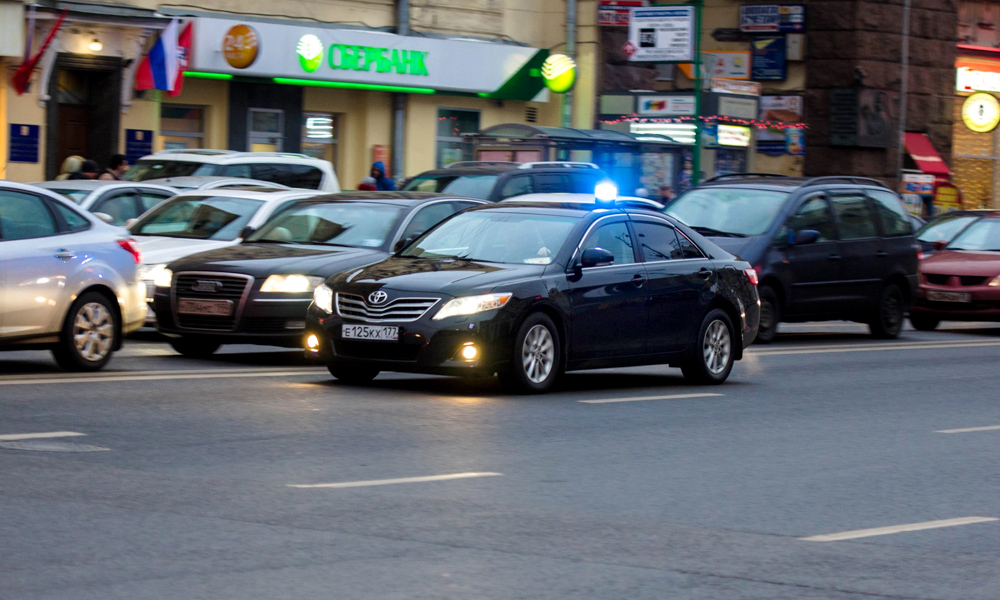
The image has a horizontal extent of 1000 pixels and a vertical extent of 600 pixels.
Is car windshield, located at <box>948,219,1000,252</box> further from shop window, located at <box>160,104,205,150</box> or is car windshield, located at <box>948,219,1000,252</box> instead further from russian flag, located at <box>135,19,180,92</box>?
shop window, located at <box>160,104,205,150</box>

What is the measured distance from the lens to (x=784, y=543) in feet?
24.1

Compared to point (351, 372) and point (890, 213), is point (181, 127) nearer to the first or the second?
point (890, 213)

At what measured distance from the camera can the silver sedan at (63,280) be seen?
12.5m

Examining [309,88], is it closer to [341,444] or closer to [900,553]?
[341,444]

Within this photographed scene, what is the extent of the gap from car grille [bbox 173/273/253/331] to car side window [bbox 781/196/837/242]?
7309mm

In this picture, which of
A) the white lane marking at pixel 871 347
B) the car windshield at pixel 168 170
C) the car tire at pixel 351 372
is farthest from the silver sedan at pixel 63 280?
the car windshield at pixel 168 170

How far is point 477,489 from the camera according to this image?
845 cm

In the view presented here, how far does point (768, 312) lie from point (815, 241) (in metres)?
1.02

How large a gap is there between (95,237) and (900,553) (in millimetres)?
8040

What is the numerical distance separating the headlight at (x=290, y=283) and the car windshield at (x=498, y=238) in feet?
4.09

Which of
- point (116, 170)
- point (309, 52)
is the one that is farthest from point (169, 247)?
point (309, 52)

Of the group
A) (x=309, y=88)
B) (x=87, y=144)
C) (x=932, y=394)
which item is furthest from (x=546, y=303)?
(x=309, y=88)

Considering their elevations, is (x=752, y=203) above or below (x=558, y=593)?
above

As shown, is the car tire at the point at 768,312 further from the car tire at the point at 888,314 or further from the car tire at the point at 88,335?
the car tire at the point at 88,335
